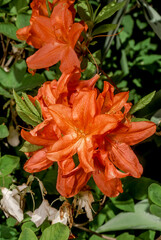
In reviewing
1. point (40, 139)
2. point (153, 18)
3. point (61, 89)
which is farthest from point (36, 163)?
point (153, 18)

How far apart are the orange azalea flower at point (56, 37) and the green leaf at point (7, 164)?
29 cm

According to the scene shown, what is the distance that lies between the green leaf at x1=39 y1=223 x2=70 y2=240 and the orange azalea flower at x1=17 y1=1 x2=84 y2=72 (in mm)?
383

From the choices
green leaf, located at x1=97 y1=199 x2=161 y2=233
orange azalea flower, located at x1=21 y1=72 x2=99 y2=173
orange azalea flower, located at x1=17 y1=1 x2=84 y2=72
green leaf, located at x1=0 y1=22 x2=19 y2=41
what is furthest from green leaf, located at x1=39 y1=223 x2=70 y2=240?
green leaf, located at x1=0 y1=22 x2=19 y2=41

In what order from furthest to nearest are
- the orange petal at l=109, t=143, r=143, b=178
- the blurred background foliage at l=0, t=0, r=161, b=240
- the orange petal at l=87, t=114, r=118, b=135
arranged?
1. the blurred background foliage at l=0, t=0, r=161, b=240
2. the orange petal at l=109, t=143, r=143, b=178
3. the orange petal at l=87, t=114, r=118, b=135

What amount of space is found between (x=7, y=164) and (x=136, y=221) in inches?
17.2

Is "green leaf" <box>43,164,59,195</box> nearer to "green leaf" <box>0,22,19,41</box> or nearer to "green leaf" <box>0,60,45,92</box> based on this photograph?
"green leaf" <box>0,60,45,92</box>

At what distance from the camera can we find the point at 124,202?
3.22ft

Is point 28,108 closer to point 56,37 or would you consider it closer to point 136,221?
point 56,37

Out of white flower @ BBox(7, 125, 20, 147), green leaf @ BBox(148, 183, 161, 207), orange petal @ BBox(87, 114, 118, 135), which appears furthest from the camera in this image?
white flower @ BBox(7, 125, 20, 147)

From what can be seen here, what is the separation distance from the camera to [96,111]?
618mm

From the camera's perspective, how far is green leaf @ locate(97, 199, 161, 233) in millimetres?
915

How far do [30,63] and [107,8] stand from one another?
26 centimetres

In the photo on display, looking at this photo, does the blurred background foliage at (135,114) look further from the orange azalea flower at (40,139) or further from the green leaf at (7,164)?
the orange azalea flower at (40,139)

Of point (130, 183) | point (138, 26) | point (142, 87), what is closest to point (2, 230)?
point (130, 183)
